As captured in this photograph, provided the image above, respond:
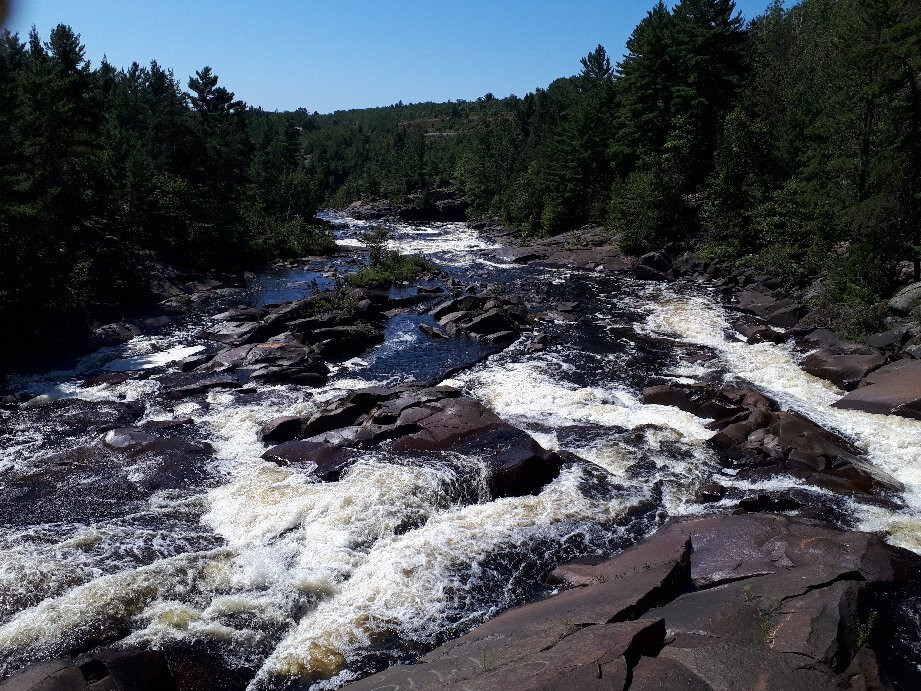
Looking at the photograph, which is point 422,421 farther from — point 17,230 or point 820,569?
point 17,230

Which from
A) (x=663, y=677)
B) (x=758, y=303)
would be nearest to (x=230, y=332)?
(x=663, y=677)

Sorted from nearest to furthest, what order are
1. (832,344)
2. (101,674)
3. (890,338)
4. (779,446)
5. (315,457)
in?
(101,674) → (779,446) → (315,457) → (890,338) → (832,344)

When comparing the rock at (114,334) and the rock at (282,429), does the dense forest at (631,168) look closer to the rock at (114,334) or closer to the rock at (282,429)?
the rock at (114,334)

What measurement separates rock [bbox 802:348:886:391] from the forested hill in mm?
5727

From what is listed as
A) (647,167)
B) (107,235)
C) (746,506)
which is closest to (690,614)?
(746,506)

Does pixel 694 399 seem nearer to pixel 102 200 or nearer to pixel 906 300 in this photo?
pixel 906 300

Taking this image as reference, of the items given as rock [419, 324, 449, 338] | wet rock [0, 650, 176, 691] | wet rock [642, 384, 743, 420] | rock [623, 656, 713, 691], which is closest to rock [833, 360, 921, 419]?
wet rock [642, 384, 743, 420]

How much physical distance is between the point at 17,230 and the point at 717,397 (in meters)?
28.0

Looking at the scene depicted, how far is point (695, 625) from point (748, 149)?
4074cm

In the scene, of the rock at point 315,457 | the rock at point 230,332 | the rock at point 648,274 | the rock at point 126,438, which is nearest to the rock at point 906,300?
the rock at point 648,274

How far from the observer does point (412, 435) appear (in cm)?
1672

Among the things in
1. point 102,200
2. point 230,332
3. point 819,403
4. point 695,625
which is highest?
point 102,200

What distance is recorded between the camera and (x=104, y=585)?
10617 millimetres

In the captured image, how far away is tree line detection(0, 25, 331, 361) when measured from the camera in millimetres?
25641
